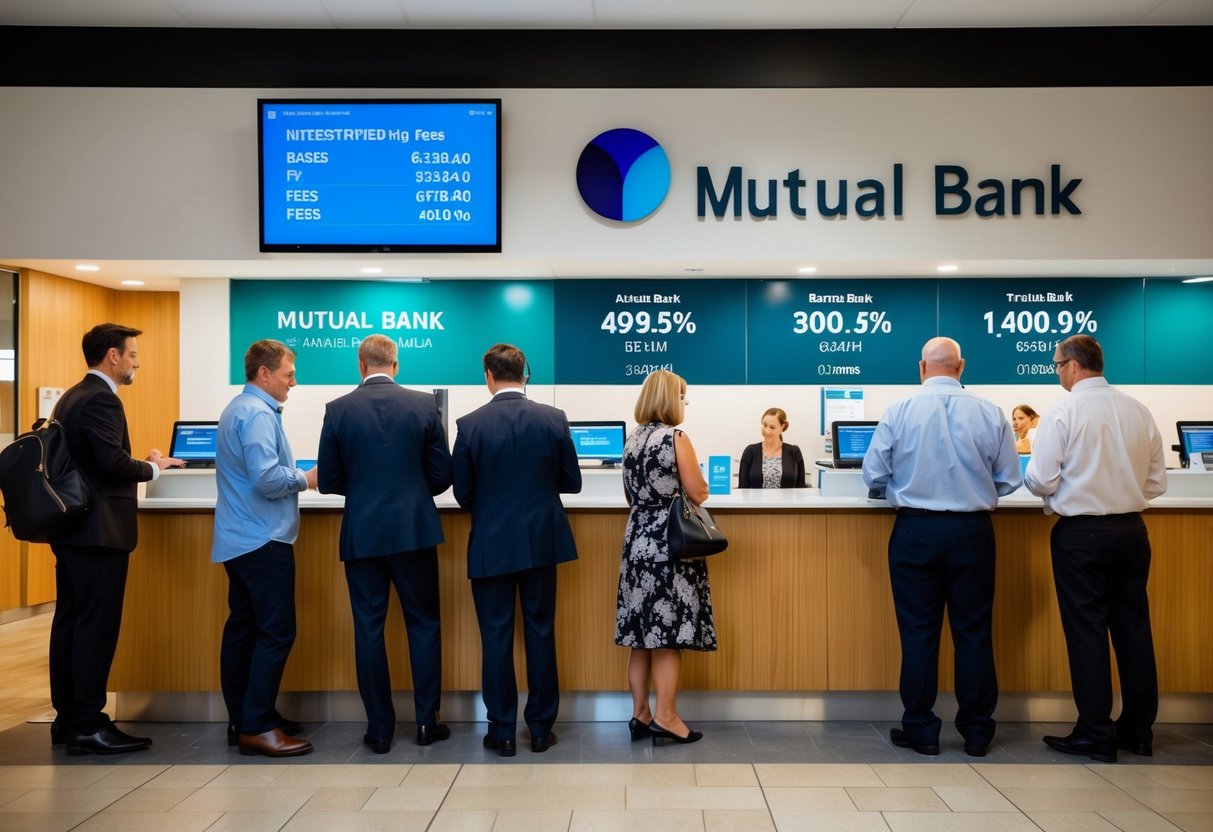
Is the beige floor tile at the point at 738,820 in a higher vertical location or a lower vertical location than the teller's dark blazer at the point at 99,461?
lower

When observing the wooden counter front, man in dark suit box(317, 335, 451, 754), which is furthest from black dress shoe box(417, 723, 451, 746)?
the wooden counter front

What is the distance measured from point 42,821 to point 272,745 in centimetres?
83

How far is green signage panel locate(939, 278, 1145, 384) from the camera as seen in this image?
6000 millimetres

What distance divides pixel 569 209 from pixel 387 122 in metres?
1.15

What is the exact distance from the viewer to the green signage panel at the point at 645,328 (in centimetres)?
609

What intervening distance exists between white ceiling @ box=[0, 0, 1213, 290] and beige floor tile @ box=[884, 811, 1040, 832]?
333 centimetres

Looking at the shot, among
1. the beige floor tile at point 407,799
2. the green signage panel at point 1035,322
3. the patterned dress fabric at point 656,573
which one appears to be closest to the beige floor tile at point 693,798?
the patterned dress fabric at point 656,573

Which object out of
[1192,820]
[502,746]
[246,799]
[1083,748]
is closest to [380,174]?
[502,746]

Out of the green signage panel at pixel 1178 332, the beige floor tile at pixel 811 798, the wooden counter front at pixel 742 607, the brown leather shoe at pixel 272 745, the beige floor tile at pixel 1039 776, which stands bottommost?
the beige floor tile at pixel 1039 776

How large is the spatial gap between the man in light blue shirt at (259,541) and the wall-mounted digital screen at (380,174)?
1640 millimetres

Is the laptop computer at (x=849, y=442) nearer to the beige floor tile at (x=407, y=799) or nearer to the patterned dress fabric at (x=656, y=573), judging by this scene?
the patterned dress fabric at (x=656, y=573)

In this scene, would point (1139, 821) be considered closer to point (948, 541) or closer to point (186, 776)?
point (948, 541)

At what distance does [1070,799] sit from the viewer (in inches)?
126

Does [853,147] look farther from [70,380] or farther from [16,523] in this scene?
[70,380]
